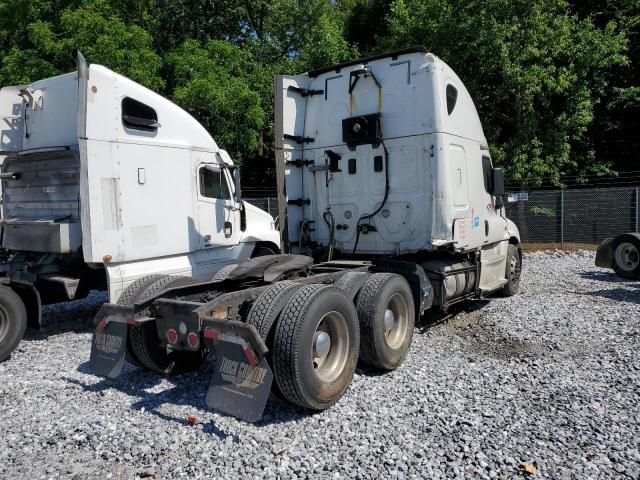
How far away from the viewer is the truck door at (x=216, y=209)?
8.65 metres

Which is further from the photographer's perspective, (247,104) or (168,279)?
(247,104)

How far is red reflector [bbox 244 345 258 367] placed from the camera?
13.2 ft

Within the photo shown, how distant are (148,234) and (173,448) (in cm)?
427

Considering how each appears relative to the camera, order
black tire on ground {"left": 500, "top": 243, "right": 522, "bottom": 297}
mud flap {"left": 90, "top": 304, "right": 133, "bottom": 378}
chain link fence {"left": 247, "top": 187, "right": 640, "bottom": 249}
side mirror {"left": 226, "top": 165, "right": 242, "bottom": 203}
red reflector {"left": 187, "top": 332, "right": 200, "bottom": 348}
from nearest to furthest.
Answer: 1. red reflector {"left": 187, "top": 332, "right": 200, "bottom": 348}
2. mud flap {"left": 90, "top": 304, "right": 133, "bottom": 378}
3. side mirror {"left": 226, "top": 165, "right": 242, "bottom": 203}
4. black tire on ground {"left": 500, "top": 243, "right": 522, "bottom": 297}
5. chain link fence {"left": 247, "top": 187, "right": 640, "bottom": 249}

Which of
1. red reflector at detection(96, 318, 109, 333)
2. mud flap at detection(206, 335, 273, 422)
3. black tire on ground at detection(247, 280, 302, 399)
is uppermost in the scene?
black tire on ground at detection(247, 280, 302, 399)

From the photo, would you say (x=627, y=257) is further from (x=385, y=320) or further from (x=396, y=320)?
(x=385, y=320)

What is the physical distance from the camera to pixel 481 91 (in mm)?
18141

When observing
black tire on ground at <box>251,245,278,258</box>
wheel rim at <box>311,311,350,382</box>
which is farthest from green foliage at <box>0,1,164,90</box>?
wheel rim at <box>311,311,350,382</box>

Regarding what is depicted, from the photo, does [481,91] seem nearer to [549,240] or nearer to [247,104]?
[549,240]

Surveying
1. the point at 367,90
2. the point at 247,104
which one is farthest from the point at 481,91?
the point at 367,90

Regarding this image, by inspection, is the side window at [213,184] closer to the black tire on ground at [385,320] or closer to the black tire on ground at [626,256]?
the black tire on ground at [385,320]

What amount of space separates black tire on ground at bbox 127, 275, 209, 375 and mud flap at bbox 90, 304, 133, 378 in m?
0.18

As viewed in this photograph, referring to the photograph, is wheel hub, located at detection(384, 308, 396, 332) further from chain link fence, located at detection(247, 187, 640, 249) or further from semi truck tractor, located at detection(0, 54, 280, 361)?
chain link fence, located at detection(247, 187, 640, 249)

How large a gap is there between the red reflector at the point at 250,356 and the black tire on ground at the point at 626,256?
10.4 meters
